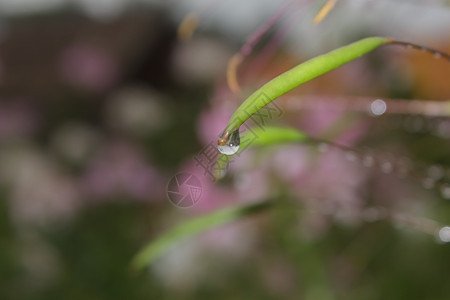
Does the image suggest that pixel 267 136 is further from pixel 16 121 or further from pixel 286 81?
pixel 16 121

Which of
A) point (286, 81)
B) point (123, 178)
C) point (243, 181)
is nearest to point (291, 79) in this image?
point (286, 81)

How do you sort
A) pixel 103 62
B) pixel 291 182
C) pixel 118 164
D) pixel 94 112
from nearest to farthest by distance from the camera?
pixel 291 182
pixel 118 164
pixel 103 62
pixel 94 112

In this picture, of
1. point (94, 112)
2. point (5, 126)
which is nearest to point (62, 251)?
point (5, 126)

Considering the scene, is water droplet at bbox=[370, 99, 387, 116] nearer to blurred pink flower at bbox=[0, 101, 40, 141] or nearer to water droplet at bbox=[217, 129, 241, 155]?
water droplet at bbox=[217, 129, 241, 155]

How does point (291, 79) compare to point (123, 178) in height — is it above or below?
below

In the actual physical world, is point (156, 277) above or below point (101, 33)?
below

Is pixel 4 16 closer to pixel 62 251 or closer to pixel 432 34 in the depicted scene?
pixel 62 251

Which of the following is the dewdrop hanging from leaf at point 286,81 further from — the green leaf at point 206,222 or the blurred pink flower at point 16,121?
the blurred pink flower at point 16,121

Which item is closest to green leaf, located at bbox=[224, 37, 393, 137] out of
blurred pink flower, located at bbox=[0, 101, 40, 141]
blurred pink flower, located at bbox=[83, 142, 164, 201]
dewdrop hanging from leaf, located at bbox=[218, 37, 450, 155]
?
dewdrop hanging from leaf, located at bbox=[218, 37, 450, 155]
